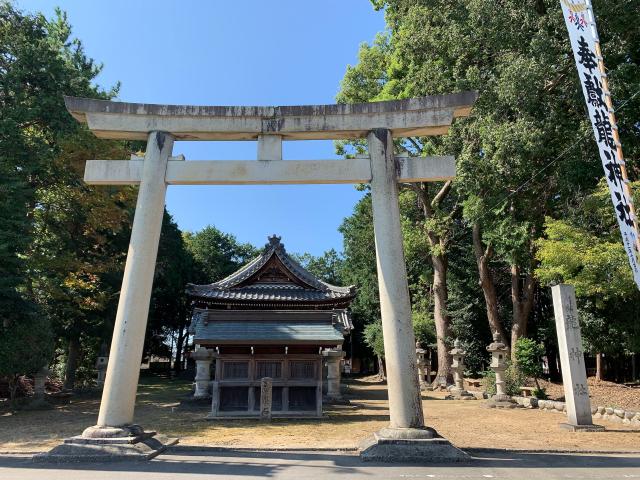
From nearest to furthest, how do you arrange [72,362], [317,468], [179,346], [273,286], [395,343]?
[317,468] → [395,343] → [273,286] → [72,362] → [179,346]

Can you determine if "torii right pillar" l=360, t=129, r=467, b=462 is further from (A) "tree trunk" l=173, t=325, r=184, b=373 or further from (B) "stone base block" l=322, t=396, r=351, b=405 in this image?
(A) "tree trunk" l=173, t=325, r=184, b=373

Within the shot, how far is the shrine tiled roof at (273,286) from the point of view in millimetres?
15815

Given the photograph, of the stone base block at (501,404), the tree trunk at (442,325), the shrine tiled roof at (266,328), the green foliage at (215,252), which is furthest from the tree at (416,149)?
the green foliage at (215,252)

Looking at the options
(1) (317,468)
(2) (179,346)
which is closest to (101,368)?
(1) (317,468)

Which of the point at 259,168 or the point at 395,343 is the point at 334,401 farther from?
the point at 259,168

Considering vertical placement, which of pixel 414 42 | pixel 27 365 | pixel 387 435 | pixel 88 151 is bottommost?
pixel 387 435

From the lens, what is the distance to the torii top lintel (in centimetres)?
757

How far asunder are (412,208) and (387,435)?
1998 cm

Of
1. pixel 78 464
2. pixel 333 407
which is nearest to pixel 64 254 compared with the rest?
pixel 333 407

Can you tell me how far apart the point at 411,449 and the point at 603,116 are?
24.8ft

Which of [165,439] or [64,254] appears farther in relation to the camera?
[64,254]

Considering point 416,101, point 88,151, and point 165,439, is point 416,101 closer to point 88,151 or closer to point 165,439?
point 165,439

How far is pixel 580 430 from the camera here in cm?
999

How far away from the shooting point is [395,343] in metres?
6.82
